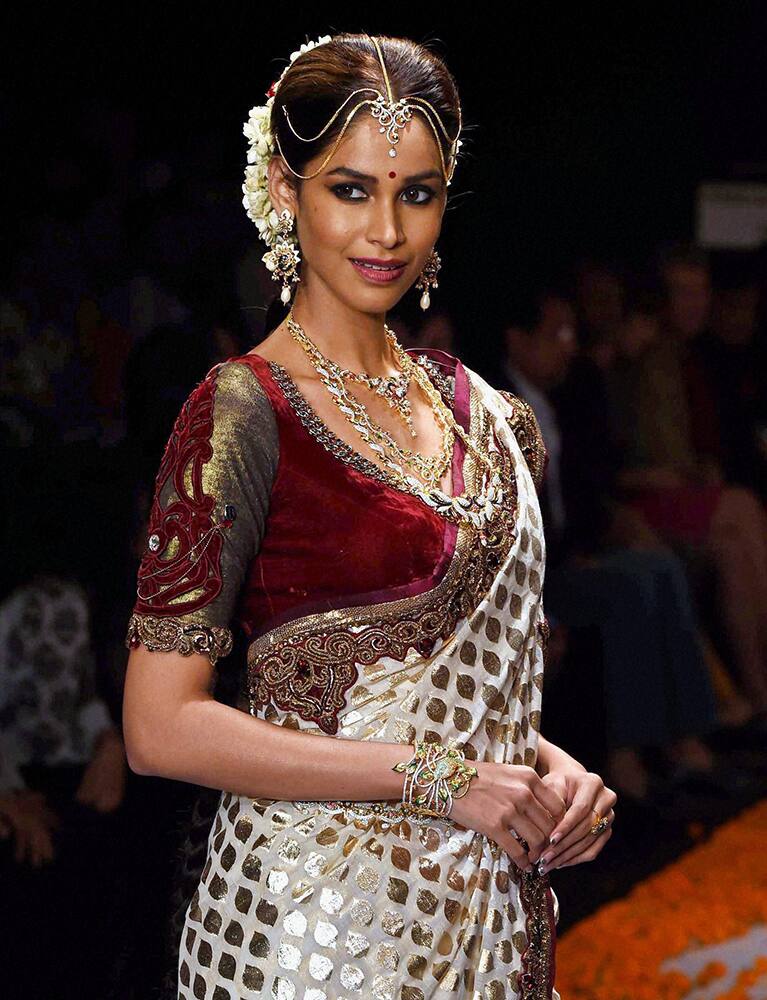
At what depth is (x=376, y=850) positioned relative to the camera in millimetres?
1821

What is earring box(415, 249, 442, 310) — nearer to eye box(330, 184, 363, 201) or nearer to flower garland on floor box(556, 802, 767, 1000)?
eye box(330, 184, 363, 201)

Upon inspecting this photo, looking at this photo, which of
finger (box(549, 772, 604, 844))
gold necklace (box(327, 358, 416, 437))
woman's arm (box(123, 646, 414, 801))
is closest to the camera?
woman's arm (box(123, 646, 414, 801))

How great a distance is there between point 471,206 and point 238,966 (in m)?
3.37

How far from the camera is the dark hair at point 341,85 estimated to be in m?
1.89

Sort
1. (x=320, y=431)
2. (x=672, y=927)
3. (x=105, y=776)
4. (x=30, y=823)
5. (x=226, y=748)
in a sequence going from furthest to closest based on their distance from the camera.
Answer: (x=672, y=927) → (x=105, y=776) → (x=30, y=823) → (x=320, y=431) → (x=226, y=748)

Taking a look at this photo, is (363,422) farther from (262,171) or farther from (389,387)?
(262,171)

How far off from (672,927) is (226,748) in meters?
2.99

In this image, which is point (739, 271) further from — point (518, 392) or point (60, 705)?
point (60, 705)

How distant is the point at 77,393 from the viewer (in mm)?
3453

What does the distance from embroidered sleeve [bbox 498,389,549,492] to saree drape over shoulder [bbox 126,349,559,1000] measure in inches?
11.9

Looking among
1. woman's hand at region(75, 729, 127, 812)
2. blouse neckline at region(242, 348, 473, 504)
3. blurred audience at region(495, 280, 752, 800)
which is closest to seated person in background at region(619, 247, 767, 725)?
blurred audience at region(495, 280, 752, 800)

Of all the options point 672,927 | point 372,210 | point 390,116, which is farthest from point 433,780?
point 672,927

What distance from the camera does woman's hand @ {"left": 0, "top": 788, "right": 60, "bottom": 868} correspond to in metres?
3.22

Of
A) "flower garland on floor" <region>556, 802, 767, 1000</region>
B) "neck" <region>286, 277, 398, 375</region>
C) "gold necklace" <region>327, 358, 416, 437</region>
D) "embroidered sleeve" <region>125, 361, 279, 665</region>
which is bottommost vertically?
"flower garland on floor" <region>556, 802, 767, 1000</region>
